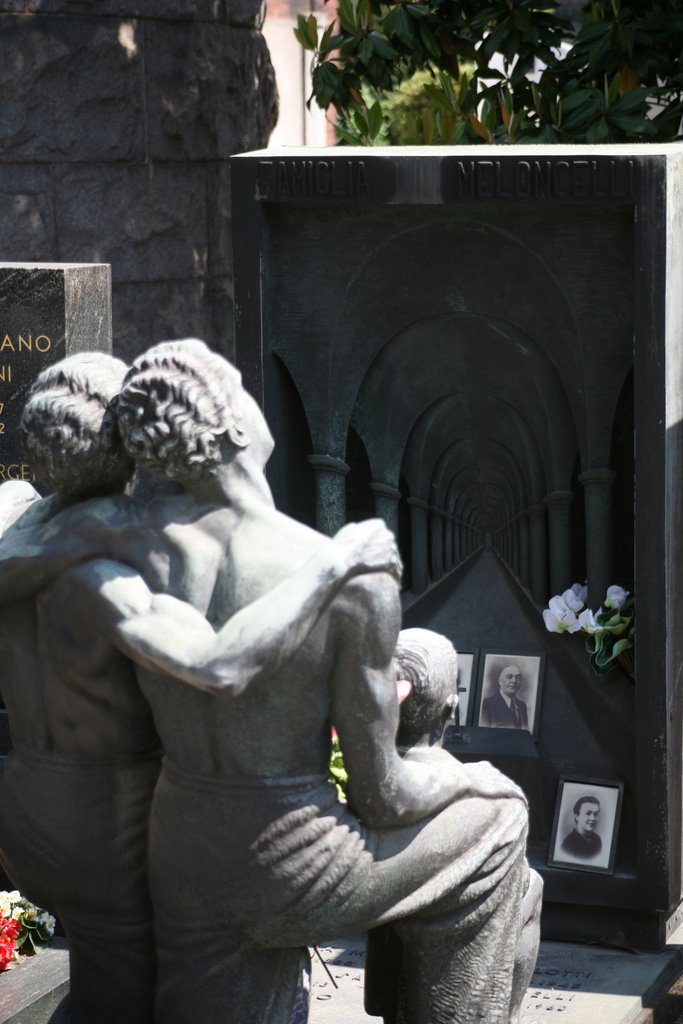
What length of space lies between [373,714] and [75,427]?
71cm

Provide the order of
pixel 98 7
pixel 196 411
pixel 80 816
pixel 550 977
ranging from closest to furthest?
pixel 196 411, pixel 80 816, pixel 550 977, pixel 98 7

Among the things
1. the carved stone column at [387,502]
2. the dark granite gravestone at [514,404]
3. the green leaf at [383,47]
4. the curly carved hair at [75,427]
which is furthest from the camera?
the green leaf at [383,47]

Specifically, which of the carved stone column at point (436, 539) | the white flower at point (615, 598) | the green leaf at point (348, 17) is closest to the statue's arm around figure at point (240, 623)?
the white flower at point (615, 598)

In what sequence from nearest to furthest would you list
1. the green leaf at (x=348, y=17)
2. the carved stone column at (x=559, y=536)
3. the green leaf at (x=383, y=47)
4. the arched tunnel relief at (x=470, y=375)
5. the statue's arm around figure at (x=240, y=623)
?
the statue's arm around figure at (x=240, y=623), the arched tunnel relief at (x=470, y=375), the carved stone column at (x=559, y=536), the green leaf at (x=383, y=47), the green leaf at (x=348, y=17)

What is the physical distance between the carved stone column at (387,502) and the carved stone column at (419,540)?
0.05m

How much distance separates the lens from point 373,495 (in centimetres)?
571

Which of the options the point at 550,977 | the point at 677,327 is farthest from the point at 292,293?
the point at 550,977

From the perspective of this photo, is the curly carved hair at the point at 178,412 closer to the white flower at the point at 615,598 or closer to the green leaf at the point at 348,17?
the white flower at the point at 615,598

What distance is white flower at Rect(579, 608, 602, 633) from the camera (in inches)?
204

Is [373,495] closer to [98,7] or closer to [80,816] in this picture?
[80,816]

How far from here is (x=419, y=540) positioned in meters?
5.70

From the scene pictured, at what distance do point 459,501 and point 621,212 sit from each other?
44.7 inches

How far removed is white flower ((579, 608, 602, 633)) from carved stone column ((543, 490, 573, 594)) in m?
0.21

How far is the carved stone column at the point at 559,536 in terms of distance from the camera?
5410 millimetres
